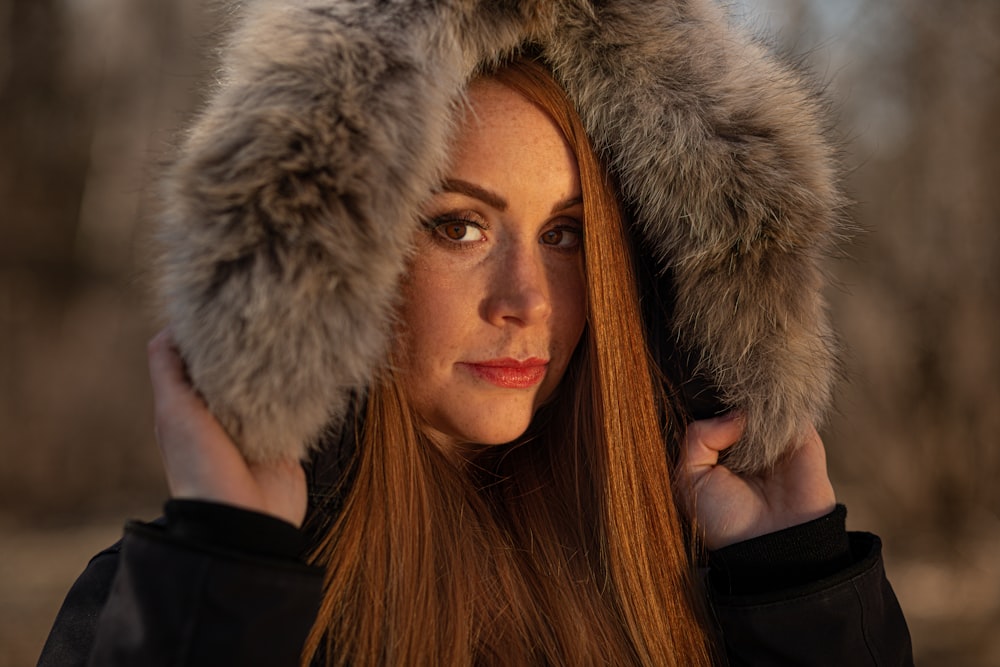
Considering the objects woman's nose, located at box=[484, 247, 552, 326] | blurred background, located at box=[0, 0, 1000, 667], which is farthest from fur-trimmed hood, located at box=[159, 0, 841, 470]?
blurred background, located at box=[0, 0, 1000, 667]

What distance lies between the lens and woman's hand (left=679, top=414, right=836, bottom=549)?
1.56 meters

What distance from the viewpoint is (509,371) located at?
1.47m

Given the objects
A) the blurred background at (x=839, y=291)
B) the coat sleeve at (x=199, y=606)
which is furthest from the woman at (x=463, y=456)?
the blurred background at (x=839, y=291)

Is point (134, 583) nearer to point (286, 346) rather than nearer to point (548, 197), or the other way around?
point (286, 346)

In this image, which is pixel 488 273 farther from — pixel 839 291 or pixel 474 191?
pixel 839 291

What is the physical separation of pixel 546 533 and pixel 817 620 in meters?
0.55

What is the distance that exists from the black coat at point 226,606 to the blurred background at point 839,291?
364 cm

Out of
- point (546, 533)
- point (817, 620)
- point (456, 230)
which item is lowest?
point (817, 620)

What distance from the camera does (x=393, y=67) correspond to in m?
1.24

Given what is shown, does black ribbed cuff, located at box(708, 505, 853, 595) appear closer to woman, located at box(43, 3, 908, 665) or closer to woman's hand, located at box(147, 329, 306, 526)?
Result: woman, located at box(43, 3, 908, 665)

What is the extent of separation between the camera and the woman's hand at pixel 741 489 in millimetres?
1564

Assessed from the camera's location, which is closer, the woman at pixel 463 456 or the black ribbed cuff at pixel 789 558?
the woman at pixel 463 456

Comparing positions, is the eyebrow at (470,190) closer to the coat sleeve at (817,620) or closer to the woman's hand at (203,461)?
the woman's hand at (203,461)

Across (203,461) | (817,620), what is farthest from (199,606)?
(817,620)
